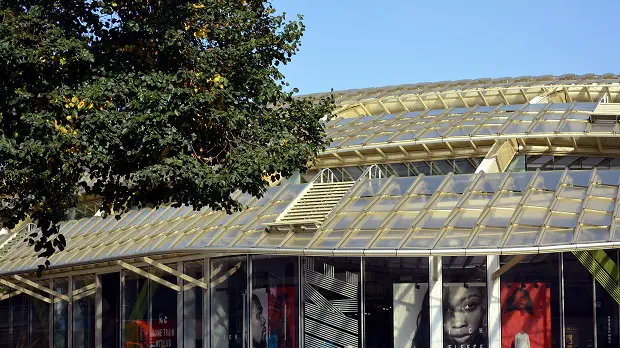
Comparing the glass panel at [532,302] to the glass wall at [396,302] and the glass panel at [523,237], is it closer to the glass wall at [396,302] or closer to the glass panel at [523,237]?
the glass panel at [523,237]

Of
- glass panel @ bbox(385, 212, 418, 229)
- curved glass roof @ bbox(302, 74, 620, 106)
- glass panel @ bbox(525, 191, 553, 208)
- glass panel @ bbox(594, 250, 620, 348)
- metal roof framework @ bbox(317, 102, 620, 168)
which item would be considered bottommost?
glass panel @ bbox(594, 250, 620, 348)

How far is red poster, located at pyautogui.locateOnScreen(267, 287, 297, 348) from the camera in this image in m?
33.2

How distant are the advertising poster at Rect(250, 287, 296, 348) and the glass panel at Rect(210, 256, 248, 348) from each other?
0.47 meters

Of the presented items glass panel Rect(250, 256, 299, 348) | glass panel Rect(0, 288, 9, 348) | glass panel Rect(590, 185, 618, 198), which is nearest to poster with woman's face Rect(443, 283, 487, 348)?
glass panel Rect(590, 185, 618, 198)

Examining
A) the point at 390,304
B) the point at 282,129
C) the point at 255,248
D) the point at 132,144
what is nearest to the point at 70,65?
the point at 132,144

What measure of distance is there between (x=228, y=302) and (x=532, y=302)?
407 inches

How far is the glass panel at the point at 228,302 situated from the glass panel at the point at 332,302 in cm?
255

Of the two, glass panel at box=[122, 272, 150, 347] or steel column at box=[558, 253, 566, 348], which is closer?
steel column at box=[558, 253, 566, 348]

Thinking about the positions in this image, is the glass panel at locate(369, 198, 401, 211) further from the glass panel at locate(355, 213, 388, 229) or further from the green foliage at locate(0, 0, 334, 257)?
the green foliage at locate(0, 0, 334, 257)

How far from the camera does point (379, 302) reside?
3222 cm

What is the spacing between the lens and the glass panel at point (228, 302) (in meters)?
34.4

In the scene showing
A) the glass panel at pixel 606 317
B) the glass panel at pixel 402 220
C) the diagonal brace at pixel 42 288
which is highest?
the glass panel at pixel 402 220

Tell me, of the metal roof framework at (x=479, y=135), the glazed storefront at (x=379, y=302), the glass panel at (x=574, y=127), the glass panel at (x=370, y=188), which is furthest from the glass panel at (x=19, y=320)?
the glass panel at (x=574, y=127)

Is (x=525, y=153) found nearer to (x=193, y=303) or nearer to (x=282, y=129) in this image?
(x=193, y=303)
